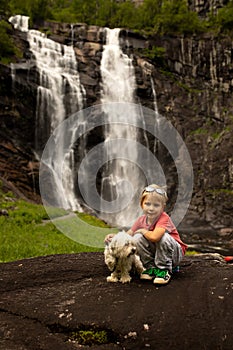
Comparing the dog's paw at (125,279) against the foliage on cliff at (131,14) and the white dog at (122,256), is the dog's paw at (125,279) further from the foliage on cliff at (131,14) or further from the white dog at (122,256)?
the foliage on cliff at (131,14)

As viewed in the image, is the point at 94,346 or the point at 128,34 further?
the point at 128,34

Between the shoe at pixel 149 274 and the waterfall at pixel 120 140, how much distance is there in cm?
2476

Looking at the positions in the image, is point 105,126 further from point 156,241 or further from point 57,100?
A: point 156,241

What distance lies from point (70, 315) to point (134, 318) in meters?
0.70

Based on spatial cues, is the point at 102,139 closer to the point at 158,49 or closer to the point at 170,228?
the point at 158,49

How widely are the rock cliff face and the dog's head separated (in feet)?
73.2

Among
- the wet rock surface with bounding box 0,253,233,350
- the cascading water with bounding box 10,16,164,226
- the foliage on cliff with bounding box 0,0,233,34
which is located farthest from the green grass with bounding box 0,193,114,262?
the foliage on cliff with bounding box 0,0,233,34

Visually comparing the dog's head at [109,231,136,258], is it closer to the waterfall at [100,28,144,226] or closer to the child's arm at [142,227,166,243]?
the child's arm at [142,227,166,243]

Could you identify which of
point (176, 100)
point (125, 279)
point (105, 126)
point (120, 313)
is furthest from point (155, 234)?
point (176, 100)

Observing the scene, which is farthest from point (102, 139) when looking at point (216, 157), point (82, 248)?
point (82, 248)

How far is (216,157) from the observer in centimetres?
3528

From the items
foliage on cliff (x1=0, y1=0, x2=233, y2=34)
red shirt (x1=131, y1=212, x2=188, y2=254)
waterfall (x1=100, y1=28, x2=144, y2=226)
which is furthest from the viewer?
foliage on cliff (x1=0, y1=0, x2=233, y2=34)

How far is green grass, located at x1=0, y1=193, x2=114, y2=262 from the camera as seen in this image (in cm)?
1125

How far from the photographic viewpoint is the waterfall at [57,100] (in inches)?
1141
